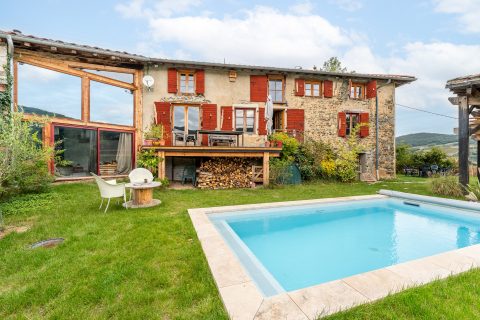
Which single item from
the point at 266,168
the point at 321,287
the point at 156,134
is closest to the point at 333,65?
the point at 266,168

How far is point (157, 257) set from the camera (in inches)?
108

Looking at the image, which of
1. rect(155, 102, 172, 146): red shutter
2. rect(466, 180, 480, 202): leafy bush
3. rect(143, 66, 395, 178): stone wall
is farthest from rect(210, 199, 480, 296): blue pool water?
rect(155, 102, 172, 146): red shutter

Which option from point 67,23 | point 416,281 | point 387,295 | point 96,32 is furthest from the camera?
point 96,32

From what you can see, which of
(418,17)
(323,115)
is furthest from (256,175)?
(418,17)

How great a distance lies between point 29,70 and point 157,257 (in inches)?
370

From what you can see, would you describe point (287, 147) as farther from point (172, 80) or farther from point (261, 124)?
point (172, 80)

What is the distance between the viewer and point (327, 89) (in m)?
12.2

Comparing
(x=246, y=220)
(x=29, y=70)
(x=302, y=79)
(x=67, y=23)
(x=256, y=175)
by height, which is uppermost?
(x=67, y=23)

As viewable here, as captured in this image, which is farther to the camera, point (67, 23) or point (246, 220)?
point (67, 23)

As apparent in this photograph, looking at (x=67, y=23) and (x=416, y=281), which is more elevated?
(x=67, y=23)

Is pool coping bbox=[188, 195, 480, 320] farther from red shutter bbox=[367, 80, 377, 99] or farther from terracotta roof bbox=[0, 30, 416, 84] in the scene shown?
red shutter bbox=[367, 80, 377, 99]

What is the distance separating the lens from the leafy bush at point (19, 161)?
4.86 metres

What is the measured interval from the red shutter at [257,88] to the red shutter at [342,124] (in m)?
4.68

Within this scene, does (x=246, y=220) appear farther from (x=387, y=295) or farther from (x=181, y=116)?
(x=181, y=116)
